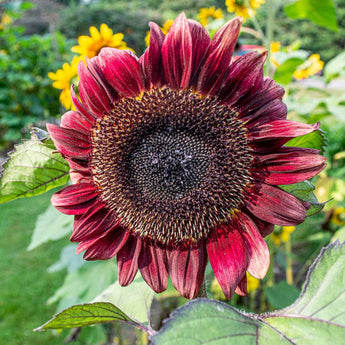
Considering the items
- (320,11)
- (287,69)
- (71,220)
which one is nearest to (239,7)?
(320,11)

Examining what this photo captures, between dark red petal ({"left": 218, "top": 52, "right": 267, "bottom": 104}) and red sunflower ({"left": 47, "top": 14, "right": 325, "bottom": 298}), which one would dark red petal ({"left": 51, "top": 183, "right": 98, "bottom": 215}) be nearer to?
red sunflower ({"left": 47, "top": 14, "right": 325, "bottom": 298})

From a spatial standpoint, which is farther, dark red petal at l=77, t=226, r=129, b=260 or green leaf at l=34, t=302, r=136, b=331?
dark red petal at l=77, t=226, r=129, b=260

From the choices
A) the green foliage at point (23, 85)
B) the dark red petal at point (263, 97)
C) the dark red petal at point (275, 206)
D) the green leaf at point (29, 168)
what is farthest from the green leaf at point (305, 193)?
the green foliage at point (23, 85)

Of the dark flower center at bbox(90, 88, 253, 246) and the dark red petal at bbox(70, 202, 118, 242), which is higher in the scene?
the dark flower center at bbox(90, 88, 253, 246)

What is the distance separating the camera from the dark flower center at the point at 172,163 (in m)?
0.58

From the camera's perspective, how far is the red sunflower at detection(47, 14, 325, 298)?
0.55 m

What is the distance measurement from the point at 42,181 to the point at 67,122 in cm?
13

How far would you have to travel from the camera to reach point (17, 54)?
4.39 m

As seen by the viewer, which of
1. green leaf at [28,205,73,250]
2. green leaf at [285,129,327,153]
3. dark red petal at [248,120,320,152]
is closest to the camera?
dark red petal at [248,120,320,152]

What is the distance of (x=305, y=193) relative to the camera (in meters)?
0.57

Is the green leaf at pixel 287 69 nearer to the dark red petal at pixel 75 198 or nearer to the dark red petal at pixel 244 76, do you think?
the dark red petal at pixel 244 76

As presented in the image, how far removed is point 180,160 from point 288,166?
155 mm

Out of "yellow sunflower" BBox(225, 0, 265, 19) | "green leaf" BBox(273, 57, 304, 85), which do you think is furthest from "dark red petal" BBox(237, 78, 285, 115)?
"yellow sunflower" BBox(225, 0, 265, 19)

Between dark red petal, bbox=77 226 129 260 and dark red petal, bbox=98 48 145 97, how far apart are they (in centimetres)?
22
